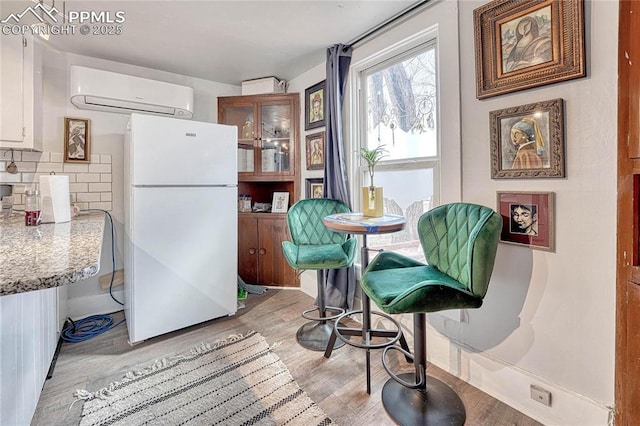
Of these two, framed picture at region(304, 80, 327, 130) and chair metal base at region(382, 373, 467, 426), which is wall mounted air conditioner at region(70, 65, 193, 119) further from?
chair metal base at region(382, 373, 467, 426)

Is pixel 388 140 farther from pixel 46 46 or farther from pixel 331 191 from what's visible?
pixel 46 46

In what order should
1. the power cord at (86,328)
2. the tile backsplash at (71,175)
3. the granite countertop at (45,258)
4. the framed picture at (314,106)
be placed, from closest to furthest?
the granite countertop at (45,258) → the power cord at (86,328) → the tile backsplash at (71,175) → the framed picture at (314,106)

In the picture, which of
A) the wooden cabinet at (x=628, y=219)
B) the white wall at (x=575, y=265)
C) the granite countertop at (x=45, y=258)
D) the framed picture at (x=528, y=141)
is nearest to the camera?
the granite countertop at (x=45, y=258)

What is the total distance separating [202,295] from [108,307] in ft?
3.58

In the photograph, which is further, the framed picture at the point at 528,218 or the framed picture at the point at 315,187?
the framed picture at the point at 315,187

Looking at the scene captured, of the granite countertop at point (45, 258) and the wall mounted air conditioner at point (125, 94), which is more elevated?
the wall mounted air conditioner at point (125, 94)

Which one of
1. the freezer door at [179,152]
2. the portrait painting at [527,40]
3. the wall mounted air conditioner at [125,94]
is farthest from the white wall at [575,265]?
the wall mounted air conditioner at [125,94]

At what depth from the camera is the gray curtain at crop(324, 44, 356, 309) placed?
2.44 meters

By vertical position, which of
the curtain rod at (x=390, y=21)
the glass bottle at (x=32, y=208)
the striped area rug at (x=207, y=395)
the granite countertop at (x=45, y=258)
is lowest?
the striped area rug at (x=207, y=395)

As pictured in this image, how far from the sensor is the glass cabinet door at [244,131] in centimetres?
318

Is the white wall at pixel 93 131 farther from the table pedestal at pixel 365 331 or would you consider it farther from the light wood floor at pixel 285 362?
the table pedestal at pixel 365 331

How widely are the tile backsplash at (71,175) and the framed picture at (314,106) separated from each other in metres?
1.90

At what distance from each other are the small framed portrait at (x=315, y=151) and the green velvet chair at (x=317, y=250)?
577 millimetres

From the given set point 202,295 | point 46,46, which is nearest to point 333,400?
point 202,295
